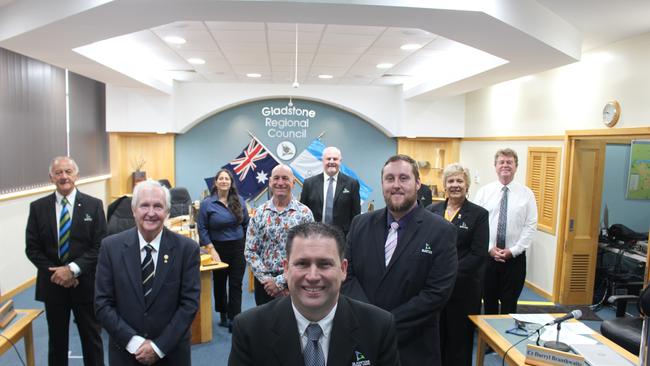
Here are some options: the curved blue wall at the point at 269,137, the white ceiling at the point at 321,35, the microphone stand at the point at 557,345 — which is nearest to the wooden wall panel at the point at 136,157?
the curved blue wall at the point at 269,137

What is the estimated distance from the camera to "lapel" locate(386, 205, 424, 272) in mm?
2006

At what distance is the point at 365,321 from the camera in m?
1.35

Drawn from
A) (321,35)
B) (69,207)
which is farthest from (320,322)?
(321,35)

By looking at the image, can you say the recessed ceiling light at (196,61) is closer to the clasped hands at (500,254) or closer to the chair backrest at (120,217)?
the chair backrest at (120,217)

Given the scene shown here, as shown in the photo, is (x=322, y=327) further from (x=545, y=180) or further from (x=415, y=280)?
(x=545, y=180)

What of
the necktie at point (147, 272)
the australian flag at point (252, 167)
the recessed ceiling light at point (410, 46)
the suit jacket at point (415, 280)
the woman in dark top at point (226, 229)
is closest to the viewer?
the suit jacket at point (415, 280)

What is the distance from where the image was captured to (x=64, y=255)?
9.43 ft

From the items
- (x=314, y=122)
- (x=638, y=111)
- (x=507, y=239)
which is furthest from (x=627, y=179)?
Answer: (x=314, y=122)

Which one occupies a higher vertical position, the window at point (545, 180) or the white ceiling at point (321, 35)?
the white ceiling at point (321, 35)

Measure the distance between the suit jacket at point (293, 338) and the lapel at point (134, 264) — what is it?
38.4 inches

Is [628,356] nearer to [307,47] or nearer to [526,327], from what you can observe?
[526,327]

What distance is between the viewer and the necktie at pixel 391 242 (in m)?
2.06

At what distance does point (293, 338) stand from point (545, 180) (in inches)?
205

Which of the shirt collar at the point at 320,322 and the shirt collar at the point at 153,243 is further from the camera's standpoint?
the shirt collar at the point at 153,243
